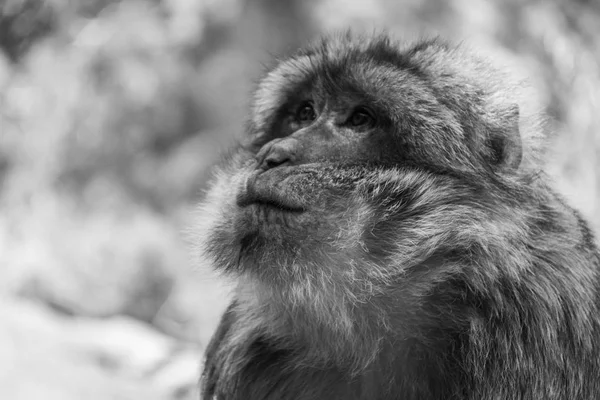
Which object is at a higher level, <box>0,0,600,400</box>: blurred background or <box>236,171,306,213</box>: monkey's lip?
<box>0,0,600,400</box>: blurred background

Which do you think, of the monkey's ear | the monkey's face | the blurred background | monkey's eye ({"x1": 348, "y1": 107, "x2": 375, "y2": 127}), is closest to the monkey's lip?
the monkey's face

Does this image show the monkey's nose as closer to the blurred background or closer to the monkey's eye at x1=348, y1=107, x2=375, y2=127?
the monkey's eye at x1=348, y1=107, x2=375, y2=127

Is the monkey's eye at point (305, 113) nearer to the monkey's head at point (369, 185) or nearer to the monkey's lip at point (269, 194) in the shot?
the monkey's head at point (369, 185)

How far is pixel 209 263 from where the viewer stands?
11.7ft

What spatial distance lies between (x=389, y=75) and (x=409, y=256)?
2.67ft

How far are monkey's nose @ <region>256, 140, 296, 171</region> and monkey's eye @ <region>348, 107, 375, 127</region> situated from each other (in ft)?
1.09

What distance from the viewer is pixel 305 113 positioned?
12.8ft

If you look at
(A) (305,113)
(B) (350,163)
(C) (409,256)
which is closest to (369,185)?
(B) (350,163)

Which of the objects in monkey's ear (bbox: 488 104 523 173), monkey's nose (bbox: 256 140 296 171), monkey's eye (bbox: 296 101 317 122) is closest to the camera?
monkey's nose (bbox: 256 140 296 171)

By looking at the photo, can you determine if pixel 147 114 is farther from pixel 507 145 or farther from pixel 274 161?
pixel 507 145

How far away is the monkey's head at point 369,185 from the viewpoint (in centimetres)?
315

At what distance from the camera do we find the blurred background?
27.5 ft

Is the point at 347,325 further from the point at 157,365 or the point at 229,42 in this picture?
the point at 229,42

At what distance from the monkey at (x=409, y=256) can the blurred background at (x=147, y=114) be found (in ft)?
14.0
